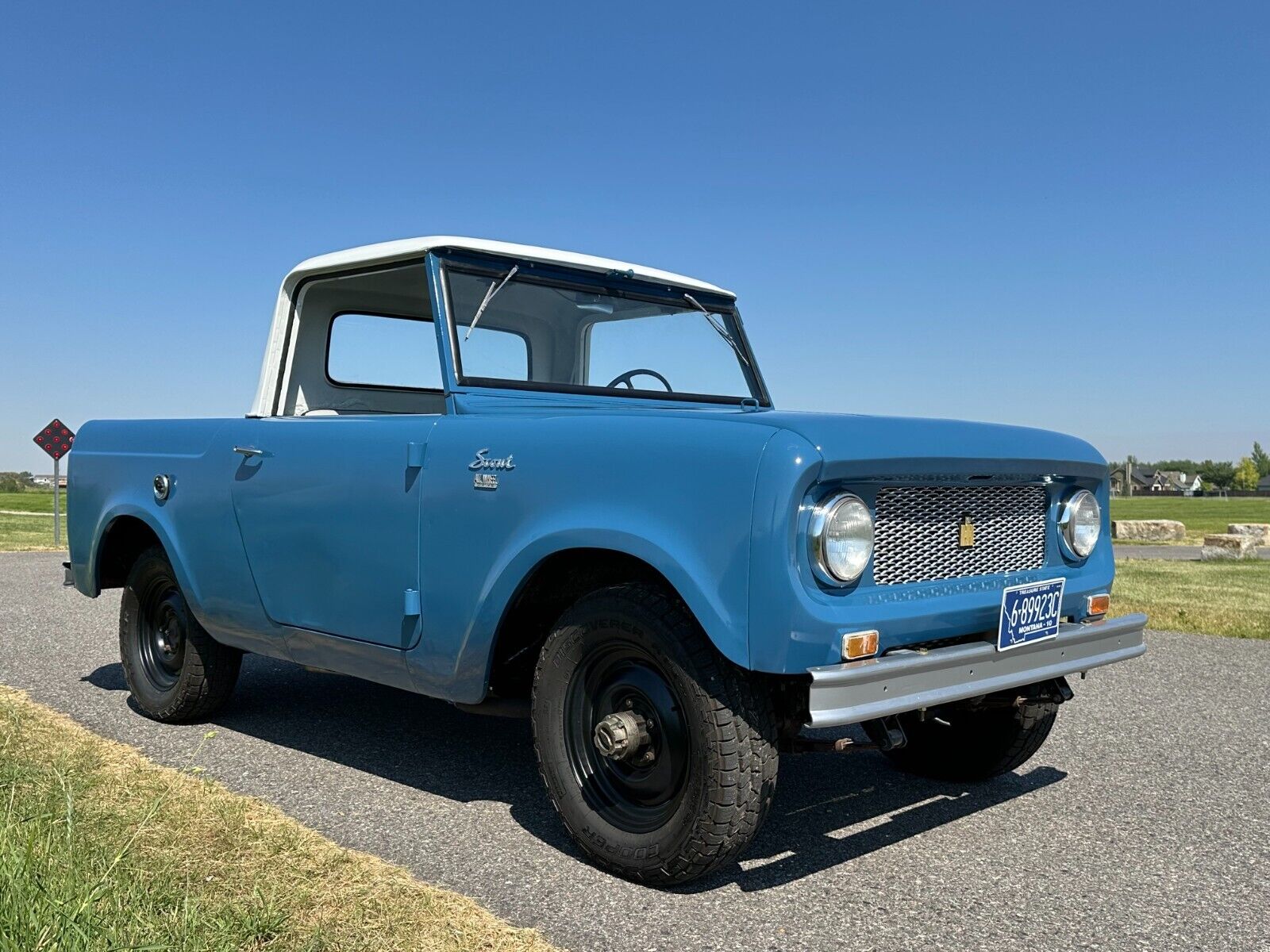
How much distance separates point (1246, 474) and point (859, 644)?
15488cm

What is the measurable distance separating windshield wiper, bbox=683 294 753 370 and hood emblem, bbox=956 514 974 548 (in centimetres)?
190

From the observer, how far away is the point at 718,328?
16.6ft

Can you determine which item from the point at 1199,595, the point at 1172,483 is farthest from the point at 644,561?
the point at 1172,483

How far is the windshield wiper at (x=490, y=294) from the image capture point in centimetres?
418

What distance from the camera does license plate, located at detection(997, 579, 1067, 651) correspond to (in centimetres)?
324

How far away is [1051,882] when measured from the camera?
323cm

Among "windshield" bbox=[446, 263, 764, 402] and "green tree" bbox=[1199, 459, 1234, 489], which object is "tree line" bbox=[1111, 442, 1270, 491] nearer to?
"green tree" bbox=[1199, 459, 1234, 489]

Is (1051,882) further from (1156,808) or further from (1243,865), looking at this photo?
(1156,808)

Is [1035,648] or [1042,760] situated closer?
[1035,648]

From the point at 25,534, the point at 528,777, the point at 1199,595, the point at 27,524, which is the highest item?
the point at 528,777

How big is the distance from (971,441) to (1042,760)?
1943mm

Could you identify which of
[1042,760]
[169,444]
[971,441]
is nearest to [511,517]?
[971,441]

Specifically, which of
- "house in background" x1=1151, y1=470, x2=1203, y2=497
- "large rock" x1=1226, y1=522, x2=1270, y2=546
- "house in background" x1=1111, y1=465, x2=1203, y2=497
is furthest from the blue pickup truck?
"house in background" x1=1151, y1=470, x2=1203, y2=497

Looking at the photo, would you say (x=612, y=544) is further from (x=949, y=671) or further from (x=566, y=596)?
(x=949, y=671)
